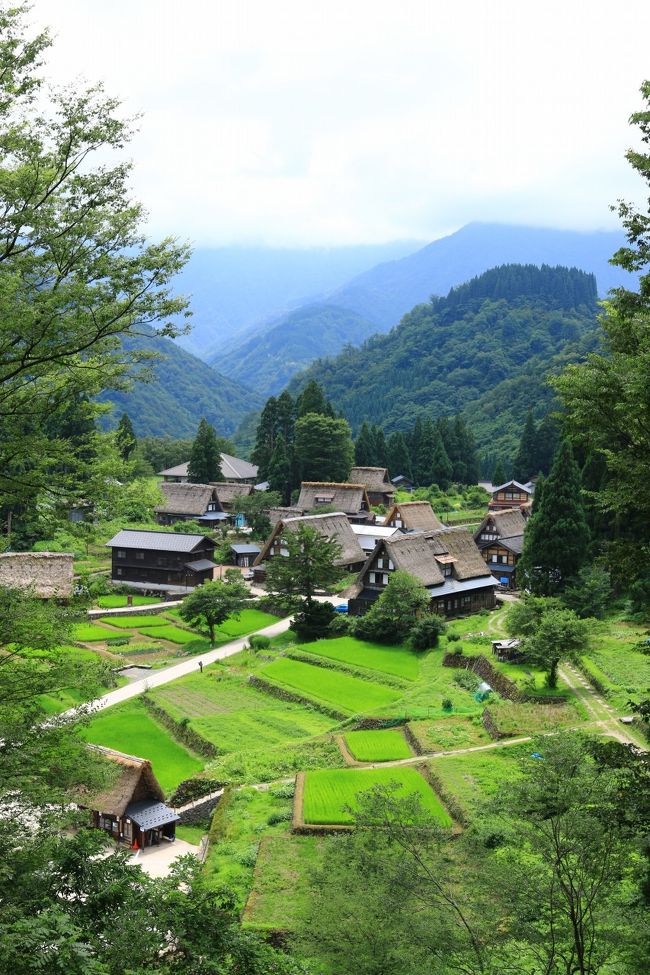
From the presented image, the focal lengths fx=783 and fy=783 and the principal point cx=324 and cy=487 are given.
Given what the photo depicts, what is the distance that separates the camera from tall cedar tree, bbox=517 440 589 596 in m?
38.1

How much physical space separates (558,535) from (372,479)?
35.7 meters

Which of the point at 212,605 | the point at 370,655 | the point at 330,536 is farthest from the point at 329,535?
the point at 370,655

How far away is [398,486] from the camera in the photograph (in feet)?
263

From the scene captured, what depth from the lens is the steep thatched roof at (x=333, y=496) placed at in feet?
209

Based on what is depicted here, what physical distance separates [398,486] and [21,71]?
70.4m

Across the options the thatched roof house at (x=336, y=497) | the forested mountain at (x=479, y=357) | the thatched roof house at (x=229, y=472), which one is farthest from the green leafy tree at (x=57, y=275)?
the forested mountain at (x=479, y=357)

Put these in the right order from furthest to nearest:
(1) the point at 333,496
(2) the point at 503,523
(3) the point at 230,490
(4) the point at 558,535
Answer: (3) the point at 230,490 → (1) the point at 333,496 → (2) the point at 503,523 → (4) the point at 558,535

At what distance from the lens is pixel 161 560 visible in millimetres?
52688

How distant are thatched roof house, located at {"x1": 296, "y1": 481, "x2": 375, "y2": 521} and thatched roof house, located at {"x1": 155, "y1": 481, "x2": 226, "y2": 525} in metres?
7.88

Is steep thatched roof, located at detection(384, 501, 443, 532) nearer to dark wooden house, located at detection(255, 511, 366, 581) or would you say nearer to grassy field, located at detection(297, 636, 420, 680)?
dark wooden house, located at detection(255, 511, 366, 581)

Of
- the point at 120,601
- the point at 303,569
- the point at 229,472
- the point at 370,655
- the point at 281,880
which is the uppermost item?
the point at 229,472

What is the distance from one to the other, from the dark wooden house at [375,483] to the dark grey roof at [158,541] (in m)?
22.3

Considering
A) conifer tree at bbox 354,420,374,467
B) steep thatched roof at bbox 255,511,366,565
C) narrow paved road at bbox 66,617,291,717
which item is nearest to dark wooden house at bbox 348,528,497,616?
narrow paved road at bbox 66,617,291,717

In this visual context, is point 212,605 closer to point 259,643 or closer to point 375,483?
point 259,643
